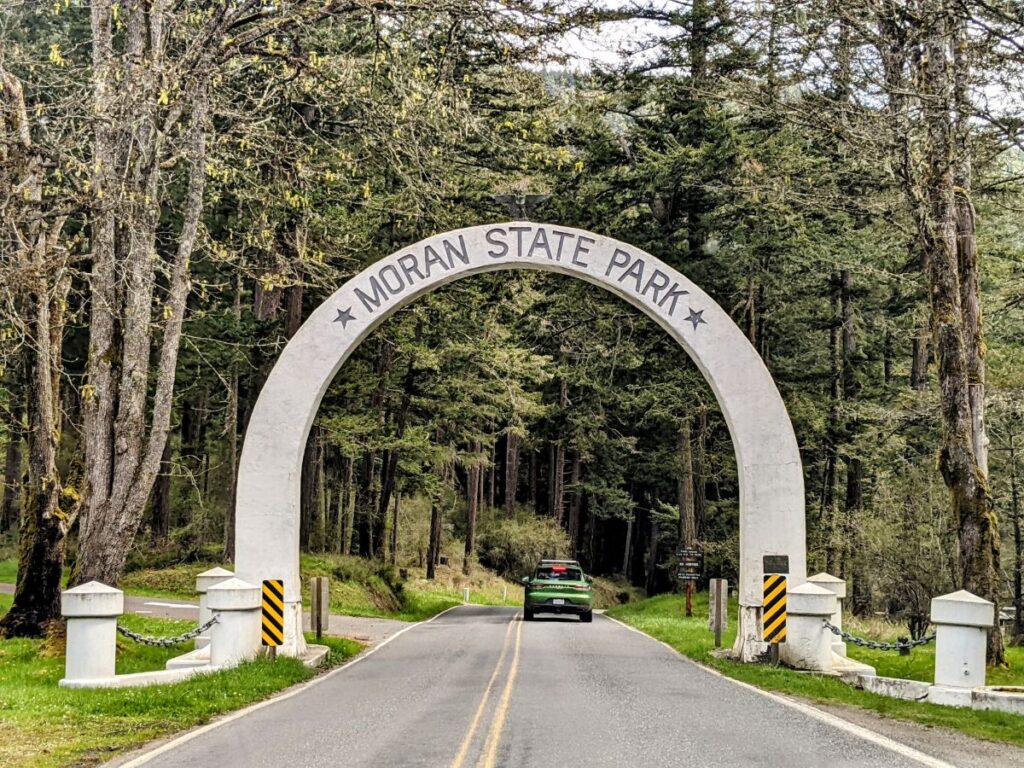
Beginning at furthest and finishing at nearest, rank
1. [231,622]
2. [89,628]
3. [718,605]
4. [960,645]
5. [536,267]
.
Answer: [718,605] → [536,267] → [231,622] → [89,628] → [960,645]

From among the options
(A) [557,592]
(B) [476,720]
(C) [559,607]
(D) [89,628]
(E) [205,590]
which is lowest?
(C) [559,607]

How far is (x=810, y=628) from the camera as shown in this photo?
1562 cm

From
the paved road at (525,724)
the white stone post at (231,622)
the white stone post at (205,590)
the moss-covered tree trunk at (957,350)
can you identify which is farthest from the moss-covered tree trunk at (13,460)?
the moss-covered tree trunk at (957,350)

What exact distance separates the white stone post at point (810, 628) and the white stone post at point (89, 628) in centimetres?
900

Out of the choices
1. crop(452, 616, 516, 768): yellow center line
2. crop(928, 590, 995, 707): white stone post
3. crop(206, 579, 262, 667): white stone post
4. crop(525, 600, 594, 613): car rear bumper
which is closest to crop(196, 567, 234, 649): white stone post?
crop(206, 579, 262, 667): white stone post

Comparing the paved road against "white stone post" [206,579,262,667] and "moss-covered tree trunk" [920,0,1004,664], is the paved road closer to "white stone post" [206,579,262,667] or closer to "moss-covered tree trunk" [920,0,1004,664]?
"white stone post" [206,579,262,667]

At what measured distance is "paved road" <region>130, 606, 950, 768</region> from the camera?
848 centimetres

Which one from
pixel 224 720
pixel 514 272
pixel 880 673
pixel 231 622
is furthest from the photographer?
pixel 514 272

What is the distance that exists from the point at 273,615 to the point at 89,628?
336 cm

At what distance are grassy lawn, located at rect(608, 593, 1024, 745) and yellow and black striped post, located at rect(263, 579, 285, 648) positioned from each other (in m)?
6.36

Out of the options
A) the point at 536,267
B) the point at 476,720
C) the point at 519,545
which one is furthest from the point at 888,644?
the point at 519,545

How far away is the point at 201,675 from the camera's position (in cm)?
1390

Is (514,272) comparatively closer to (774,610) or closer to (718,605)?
(718,605)

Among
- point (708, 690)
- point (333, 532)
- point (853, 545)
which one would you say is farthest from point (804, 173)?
point (333, 532)
